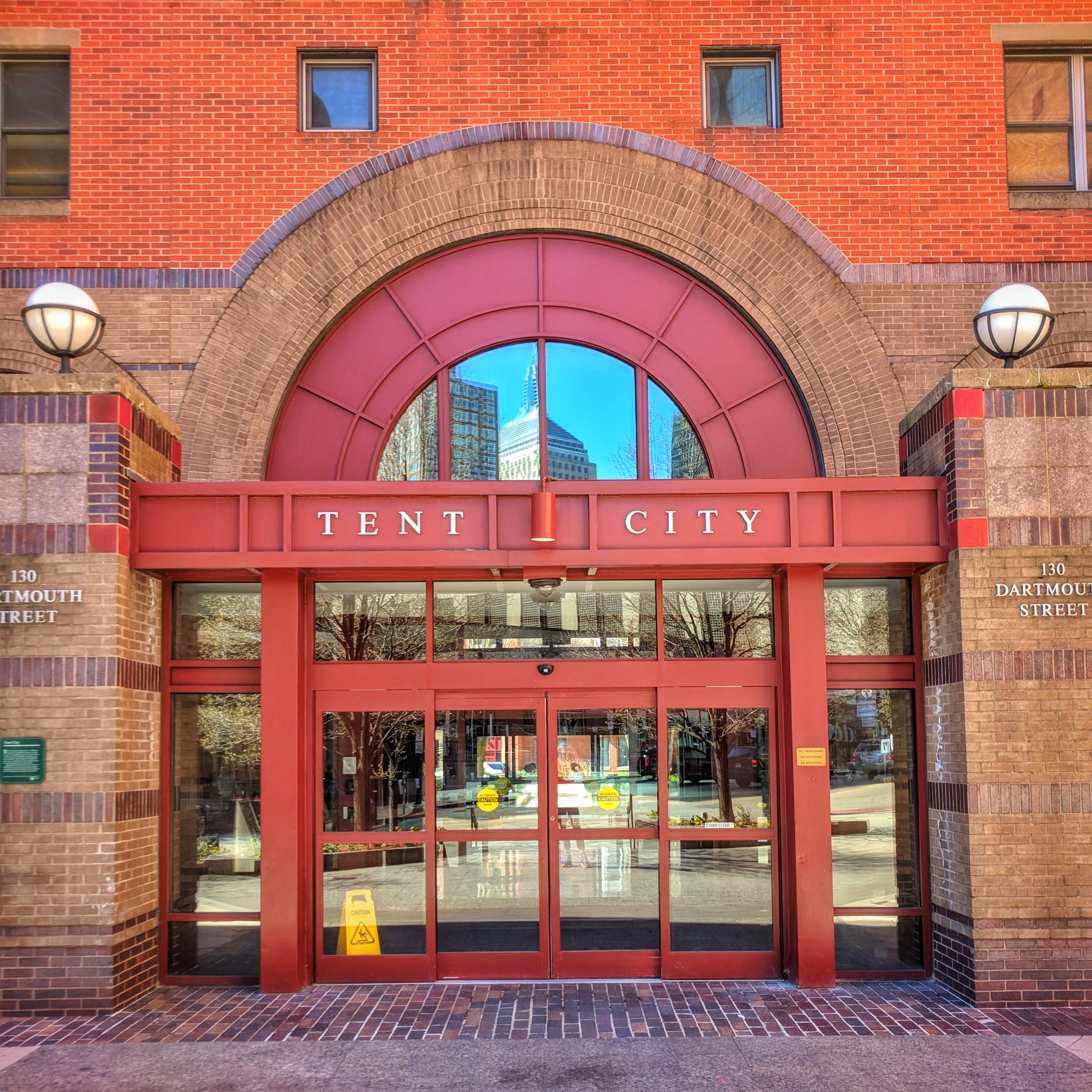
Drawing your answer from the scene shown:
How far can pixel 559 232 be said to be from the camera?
432 inches

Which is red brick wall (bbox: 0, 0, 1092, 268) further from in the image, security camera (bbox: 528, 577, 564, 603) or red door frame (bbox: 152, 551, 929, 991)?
security camera (bbox: 528, 577, 564, 603)

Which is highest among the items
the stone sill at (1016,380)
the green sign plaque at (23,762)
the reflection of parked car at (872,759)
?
the stone sill at (1016,380)

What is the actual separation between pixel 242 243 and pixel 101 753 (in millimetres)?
5047

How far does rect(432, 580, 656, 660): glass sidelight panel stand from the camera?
10008mm

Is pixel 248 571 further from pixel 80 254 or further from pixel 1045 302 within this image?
pixel 1045 302

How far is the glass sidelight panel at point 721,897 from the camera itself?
9.69 meters

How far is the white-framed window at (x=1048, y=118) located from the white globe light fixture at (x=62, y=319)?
8930mm

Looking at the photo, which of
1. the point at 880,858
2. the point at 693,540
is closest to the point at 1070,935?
the point at 880,858

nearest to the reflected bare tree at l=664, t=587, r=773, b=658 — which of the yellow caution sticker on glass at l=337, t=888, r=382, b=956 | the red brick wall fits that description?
the yellow caution sticker on glass at l=337, t=888, r=382, b=956

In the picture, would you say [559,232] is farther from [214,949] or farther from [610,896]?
[214,949]

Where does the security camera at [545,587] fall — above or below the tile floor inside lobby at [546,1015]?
above

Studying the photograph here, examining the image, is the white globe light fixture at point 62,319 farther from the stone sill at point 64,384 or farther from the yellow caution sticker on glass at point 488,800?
the yellow caution sticker on glass at point 488,800

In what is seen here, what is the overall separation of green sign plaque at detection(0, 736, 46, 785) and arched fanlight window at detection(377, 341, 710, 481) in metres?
3.82

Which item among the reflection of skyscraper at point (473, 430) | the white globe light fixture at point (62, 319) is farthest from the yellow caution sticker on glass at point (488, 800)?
the white globe light fixture at point (62, 319)
